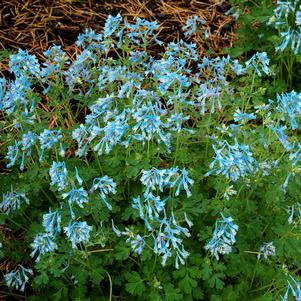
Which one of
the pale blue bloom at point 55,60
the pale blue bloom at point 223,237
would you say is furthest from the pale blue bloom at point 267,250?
the pale blue bloom at point 55,60

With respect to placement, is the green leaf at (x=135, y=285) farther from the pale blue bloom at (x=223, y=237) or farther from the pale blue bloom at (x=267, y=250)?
the pale blue bloom at (x=267, y=250)

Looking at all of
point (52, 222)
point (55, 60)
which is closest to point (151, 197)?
point (52, 222)

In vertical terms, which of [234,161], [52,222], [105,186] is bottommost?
[52,222]

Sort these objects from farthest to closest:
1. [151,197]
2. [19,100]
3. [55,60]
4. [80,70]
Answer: [80,70]
[55,60]
[19,100]
[151,197]

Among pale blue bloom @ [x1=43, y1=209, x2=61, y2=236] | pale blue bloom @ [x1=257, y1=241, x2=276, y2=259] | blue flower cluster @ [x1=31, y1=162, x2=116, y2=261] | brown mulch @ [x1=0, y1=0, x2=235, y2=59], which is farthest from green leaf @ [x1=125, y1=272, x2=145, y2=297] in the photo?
brown mulch @ [x1=0, y1=0, x2=235, y2=59]

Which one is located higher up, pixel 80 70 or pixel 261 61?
pixel 261 61

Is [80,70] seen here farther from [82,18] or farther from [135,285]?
[82,18]

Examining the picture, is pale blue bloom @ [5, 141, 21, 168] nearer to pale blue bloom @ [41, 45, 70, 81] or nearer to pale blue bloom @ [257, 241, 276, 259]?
pale blue bloom @ [41, 45, 70, 81]
